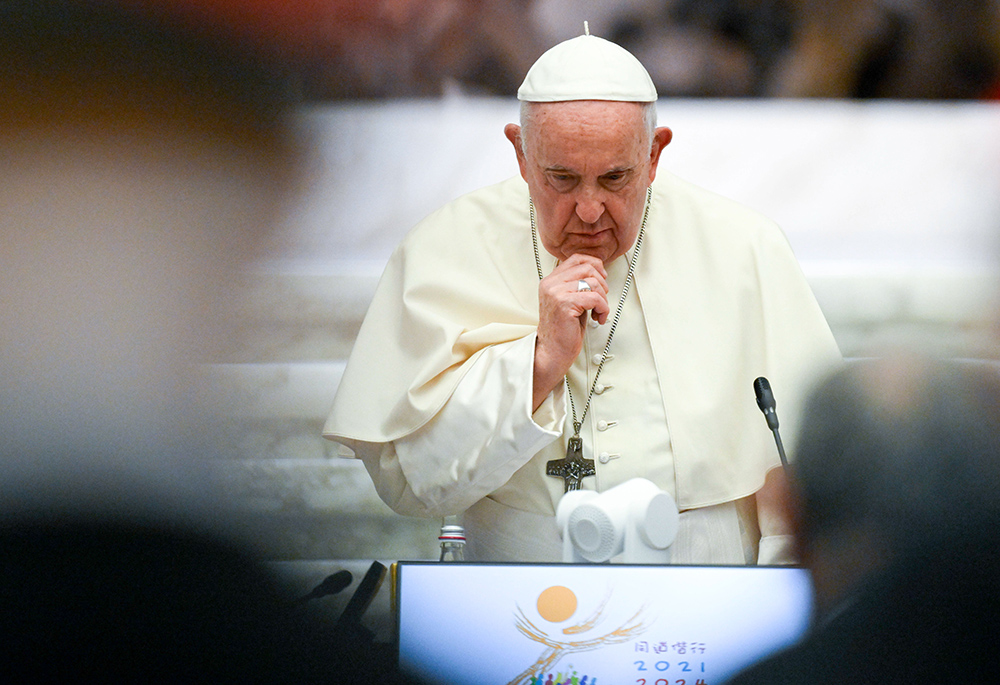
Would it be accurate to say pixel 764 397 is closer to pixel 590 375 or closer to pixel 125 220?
pixel 590 375

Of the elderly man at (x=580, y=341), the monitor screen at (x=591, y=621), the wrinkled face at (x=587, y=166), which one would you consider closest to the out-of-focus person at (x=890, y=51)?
the elderly man at (x=580, y=341)

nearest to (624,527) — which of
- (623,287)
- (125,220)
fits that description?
(623,287)

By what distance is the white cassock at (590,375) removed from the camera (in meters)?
2.55

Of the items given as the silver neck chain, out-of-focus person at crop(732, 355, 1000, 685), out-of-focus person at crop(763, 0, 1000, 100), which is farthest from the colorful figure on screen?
out-of-focus person at crop(763, 0, 1000, 100)

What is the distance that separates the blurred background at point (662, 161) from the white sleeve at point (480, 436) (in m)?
1.55

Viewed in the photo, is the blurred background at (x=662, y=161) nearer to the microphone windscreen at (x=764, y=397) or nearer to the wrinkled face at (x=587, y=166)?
the wrinkled face at (x=587, y=166)

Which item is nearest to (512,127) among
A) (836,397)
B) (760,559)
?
(760,559)

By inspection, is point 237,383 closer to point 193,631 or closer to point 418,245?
point 418,245

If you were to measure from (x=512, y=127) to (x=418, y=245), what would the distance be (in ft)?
1.31

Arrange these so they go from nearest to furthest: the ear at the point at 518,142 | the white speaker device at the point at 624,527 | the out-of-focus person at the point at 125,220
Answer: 1. the white speaker device at the point at 624,527
2. the ear at the point at 518,142
3. the out-of-focus person at the point at 125,220

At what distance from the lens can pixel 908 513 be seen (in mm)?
1110

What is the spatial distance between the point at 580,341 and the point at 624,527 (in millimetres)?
532

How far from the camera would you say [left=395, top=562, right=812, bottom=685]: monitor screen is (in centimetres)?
168

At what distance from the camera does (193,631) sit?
1118mm
